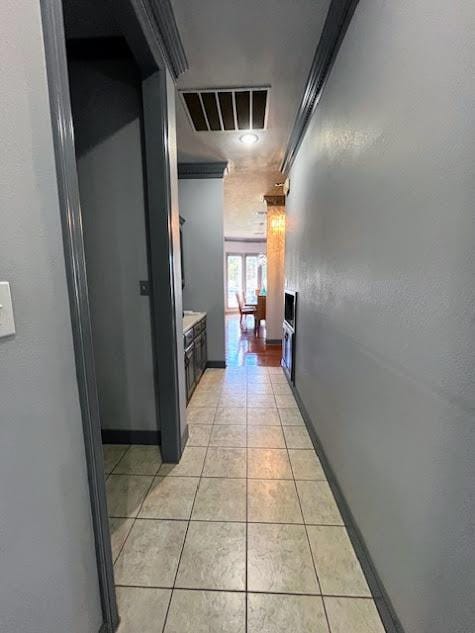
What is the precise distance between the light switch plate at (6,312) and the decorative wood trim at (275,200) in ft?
16.5

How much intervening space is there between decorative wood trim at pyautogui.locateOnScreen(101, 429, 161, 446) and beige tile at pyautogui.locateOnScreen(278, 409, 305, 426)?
1.13 m

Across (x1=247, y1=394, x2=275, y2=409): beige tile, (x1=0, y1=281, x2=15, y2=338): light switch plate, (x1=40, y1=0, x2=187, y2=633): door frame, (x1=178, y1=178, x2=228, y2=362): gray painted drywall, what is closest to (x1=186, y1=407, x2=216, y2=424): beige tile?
(x1=247, y1=394, x2=275, y2=409): beige tile

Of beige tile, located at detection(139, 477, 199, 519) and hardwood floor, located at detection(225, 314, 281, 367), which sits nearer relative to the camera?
beige tile, located at detection(139, 477, 199, 519)

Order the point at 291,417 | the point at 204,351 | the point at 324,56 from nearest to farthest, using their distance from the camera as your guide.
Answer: the point at 324,56
the point at 291,417
the point at 204,351

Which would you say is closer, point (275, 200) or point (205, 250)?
point (205, 250)

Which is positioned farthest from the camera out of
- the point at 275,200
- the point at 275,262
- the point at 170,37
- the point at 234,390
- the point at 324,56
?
the point at 275,262

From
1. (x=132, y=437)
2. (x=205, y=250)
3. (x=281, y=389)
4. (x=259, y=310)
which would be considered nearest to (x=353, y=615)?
(x=132, y=437)

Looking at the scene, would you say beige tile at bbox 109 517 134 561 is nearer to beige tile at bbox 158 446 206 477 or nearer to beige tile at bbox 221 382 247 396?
beige tile at bbox 158 446 206 477

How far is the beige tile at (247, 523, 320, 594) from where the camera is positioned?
1.20 metres

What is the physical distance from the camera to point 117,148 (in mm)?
1856

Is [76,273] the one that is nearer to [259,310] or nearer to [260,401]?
[260,401]

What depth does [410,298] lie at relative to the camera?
912 millimetres

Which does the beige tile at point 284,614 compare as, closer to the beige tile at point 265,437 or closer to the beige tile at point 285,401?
the beige tile at point 265,437

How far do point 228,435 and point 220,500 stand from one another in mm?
704
